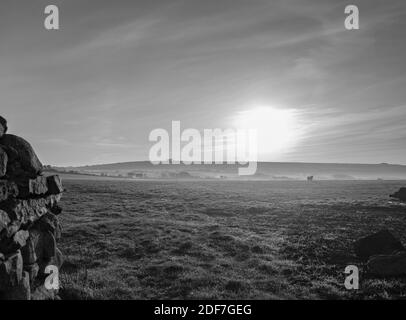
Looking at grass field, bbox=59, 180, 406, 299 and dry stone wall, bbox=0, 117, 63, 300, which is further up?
dry stone wall, bbox=0, 117, 63, 300

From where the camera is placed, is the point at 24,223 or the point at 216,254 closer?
the point at 24,223

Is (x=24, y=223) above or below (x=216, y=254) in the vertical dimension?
above

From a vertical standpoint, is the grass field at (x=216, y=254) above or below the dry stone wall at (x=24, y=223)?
below

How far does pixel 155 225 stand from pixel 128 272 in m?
11.7

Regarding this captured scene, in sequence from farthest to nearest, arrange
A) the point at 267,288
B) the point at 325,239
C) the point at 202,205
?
the point at 202,205 < the point at 325,239 < the point at 267,288

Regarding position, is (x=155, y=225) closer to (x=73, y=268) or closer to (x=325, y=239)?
(x=73, y=268)

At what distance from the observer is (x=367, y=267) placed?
16.5m

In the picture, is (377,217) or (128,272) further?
(377,217)

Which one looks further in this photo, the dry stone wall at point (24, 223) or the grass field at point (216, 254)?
the grass field at point (216, 254)

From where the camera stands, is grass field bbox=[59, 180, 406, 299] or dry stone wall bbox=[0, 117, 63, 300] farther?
grass field bbox=[59, 180, 406, 299]

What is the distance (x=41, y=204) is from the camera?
12.8 metres
